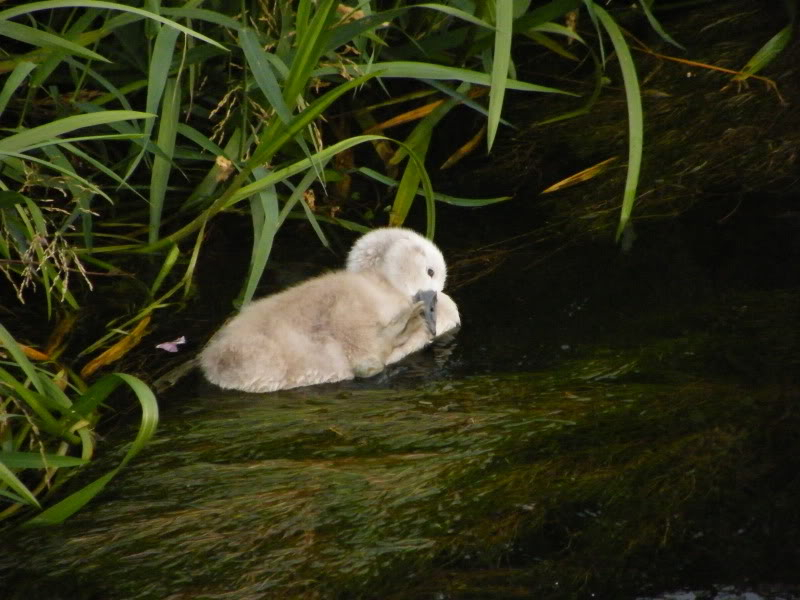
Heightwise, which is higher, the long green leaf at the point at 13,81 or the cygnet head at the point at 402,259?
the long green leaf at the point at 13,81

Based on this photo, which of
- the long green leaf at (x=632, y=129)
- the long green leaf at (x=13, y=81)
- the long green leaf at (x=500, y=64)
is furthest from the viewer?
the long green leaf at (x=632, y=129)

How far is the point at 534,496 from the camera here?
3111 mm

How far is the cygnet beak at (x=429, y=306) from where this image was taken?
4254 mm

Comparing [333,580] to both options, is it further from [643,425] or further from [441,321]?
[441,321]

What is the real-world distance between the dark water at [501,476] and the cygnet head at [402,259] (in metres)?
0.26

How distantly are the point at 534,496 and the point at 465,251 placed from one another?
5.80ft

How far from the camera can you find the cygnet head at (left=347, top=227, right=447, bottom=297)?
4348mm

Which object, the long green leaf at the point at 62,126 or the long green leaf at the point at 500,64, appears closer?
the long green leaf at the point at 62,126

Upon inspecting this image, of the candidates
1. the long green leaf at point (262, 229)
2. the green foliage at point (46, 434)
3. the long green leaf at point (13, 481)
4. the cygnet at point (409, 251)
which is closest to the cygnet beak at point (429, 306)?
the cygnet at point (409, 251)

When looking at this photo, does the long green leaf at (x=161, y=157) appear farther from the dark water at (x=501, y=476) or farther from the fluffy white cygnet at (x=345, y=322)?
the dark water at (x=501, y=476)

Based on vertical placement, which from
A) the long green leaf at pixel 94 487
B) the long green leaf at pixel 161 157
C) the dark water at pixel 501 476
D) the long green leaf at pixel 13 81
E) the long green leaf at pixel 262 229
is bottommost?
the dark water at pixel 501 476

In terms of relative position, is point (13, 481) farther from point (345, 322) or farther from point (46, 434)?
point (345, 322)

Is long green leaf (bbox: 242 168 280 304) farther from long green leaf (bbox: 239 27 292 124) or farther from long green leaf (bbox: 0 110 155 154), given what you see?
long green leaf (bbox: 0 110 155 154)

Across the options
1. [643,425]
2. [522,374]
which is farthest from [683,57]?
[643,425]
